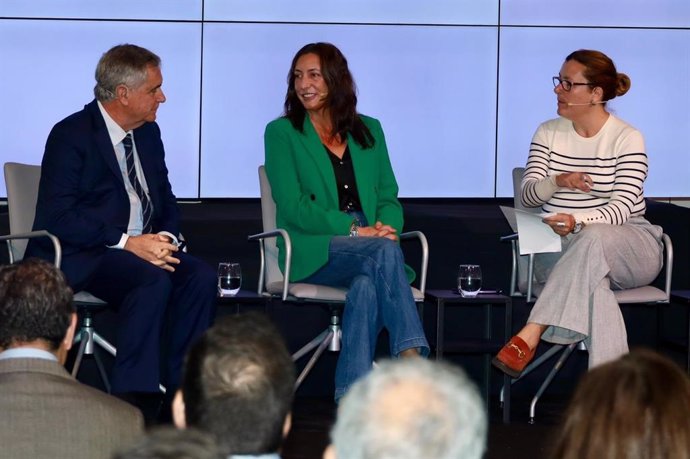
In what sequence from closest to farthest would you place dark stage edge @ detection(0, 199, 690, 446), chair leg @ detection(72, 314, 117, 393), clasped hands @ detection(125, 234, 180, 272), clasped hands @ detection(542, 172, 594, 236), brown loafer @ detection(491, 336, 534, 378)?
clasped hands @ detection(125, 234, 180, 272)
brown loafer @ detection(491, 336, 534, 378)
chair leg @ detection(72, 314, 117, 393)
clasped hands @ detection(542, 172, 594, 236)
dark stage edge @ detection(0, 199, 690, 446)

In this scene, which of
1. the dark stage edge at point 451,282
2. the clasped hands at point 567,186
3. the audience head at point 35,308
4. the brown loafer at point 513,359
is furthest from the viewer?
the dark stage edge at point 451,282

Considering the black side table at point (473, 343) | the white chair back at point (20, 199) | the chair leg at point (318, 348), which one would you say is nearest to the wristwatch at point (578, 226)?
the black side table at point (473, 343)

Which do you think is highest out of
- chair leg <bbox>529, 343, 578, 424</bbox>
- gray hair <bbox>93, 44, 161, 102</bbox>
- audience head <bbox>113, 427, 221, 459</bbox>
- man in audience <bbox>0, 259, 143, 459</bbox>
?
gray hair <bbox>93, 44, 161, 102</bbox>

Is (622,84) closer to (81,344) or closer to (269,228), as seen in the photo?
(269,228)

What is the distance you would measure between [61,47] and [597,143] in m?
2.89

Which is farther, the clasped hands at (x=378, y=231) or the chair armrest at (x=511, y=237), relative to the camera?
the chair armrest at (x=511, y=237)

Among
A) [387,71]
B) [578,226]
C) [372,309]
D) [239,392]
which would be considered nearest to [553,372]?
[578,226]

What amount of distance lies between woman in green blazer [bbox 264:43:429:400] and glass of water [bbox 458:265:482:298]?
1.03ft

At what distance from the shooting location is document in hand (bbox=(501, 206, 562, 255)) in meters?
4.64

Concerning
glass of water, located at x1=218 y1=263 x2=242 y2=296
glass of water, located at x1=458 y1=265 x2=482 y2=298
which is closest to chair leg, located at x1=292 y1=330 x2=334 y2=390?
glass of water, located at x1=218 y1=263 x2=242 y2=296

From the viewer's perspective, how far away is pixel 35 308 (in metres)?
2.39

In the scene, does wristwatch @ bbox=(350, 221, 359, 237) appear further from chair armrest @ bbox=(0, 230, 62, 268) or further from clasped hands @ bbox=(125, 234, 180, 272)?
chair armrest @ bbox=(0, 230, 62, 268)

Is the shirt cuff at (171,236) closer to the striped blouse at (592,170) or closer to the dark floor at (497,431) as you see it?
the dark floor at (497,431)

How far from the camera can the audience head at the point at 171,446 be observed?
110cm
